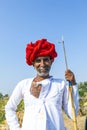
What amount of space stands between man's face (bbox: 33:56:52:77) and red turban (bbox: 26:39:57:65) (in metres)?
0.05

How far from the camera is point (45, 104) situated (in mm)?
4453

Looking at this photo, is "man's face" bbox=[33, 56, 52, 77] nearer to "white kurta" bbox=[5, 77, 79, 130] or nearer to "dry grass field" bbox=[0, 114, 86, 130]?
"white kurta" bbox=[5, 77, 79, 130]

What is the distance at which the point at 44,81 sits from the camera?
15.1ft

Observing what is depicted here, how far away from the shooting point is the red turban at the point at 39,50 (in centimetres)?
457

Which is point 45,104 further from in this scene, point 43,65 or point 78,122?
point 78,122

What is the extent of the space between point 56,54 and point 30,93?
57 cm

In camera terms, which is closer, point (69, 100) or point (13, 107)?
point (69, 100)

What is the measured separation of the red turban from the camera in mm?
4570

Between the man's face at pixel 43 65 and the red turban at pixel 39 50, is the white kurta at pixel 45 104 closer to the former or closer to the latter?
the man's face at pixel 43 65

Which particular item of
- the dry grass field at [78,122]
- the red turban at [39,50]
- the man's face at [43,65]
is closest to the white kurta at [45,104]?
the man's face at [43,65]

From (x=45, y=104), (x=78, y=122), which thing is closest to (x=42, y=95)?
(x=45, y=104)

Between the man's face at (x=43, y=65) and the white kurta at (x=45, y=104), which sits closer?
the white kurta at (x=45, y=104)

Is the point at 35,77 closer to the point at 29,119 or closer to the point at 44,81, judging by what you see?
the point at 44,81

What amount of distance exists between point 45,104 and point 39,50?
653mm
